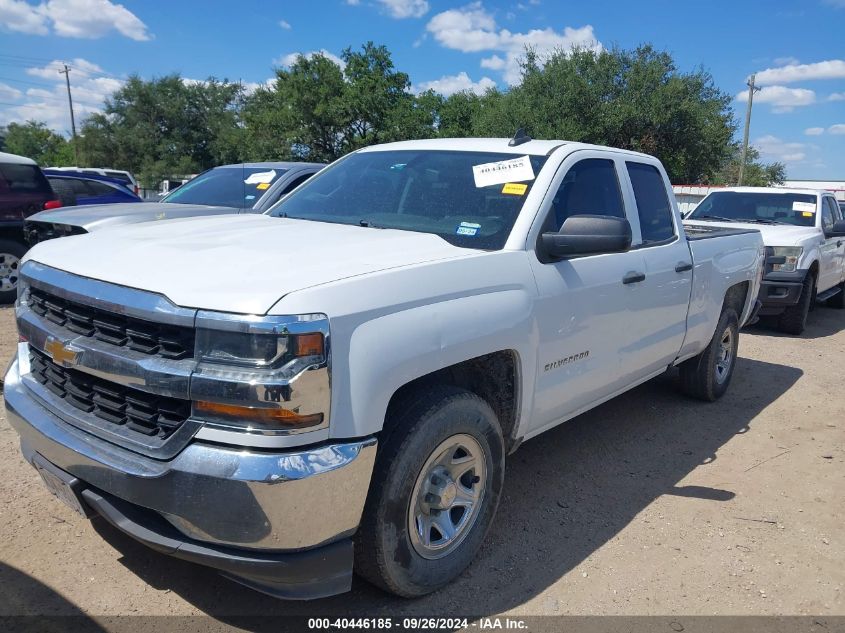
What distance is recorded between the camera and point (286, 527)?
2197mm

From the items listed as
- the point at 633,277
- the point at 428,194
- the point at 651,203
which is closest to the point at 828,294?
the point at 651,203

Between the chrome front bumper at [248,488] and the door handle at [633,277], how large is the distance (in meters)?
2.10

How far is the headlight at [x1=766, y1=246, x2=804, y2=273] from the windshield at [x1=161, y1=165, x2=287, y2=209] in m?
6.41

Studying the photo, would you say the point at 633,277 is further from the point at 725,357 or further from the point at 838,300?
the point at 838,300

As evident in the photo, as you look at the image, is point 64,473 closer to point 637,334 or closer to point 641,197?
point 637,334

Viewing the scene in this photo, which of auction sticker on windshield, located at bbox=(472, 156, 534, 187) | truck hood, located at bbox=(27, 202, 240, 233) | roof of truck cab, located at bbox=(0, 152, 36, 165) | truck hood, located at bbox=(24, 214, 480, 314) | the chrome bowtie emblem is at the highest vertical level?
roof of truck cab, located at bbox=(0, 152, 36, 165)

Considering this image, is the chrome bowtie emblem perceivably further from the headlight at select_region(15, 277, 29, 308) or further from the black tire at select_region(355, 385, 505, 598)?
the black tire at select_region(355, 385, 505, 598)

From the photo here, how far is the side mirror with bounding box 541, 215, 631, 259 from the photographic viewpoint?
10.3 ft

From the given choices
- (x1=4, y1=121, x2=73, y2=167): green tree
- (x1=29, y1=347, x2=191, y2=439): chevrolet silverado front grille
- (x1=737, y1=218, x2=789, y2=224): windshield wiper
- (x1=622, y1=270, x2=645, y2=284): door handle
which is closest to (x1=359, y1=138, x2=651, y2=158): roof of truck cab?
(x1=622, y1=270, x2=645, y2=284): door handle

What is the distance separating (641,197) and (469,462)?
2.37m

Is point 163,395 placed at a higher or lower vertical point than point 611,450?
higher

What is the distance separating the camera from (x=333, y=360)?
7.30 feet

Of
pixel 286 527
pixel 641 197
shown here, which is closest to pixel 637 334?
pixel 641 197

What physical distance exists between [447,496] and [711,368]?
3.66m
